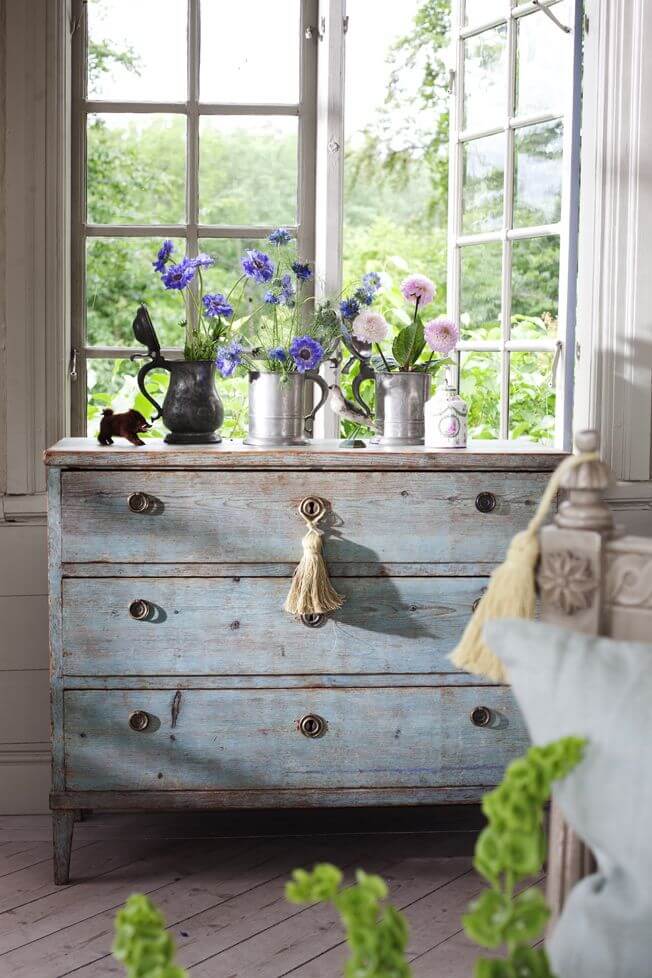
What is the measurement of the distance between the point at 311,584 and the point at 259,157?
1.30 metres

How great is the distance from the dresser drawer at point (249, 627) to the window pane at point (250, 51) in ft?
4.24

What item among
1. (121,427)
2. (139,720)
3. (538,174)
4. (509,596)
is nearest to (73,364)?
(121,427)

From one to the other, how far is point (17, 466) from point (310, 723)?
95cm

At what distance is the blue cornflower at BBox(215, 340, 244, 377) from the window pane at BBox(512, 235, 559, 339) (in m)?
0.74

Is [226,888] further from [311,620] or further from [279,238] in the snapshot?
[279,238]

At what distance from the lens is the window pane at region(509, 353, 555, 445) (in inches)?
106

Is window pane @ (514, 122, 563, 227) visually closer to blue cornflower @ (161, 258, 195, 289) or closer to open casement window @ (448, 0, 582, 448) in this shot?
open casement window @ (448, 0, 582, 448)

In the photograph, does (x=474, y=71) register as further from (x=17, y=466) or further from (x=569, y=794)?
(x=569, y=794)

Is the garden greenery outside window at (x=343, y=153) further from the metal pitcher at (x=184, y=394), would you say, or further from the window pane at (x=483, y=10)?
the metal pitcher at (x=184, y=394)

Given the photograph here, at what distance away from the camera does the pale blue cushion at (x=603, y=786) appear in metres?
1.10

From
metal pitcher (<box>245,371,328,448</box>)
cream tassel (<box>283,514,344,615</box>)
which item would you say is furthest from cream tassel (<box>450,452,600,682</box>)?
metal pitcher (<box>245,371,328,448</box>)

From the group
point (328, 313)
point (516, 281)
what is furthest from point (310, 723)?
point (516, 281)

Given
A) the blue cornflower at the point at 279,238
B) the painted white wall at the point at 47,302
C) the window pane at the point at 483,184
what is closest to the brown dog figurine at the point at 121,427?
the painted white wall at the point at 47,302

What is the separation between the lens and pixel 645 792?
43.3 inches
